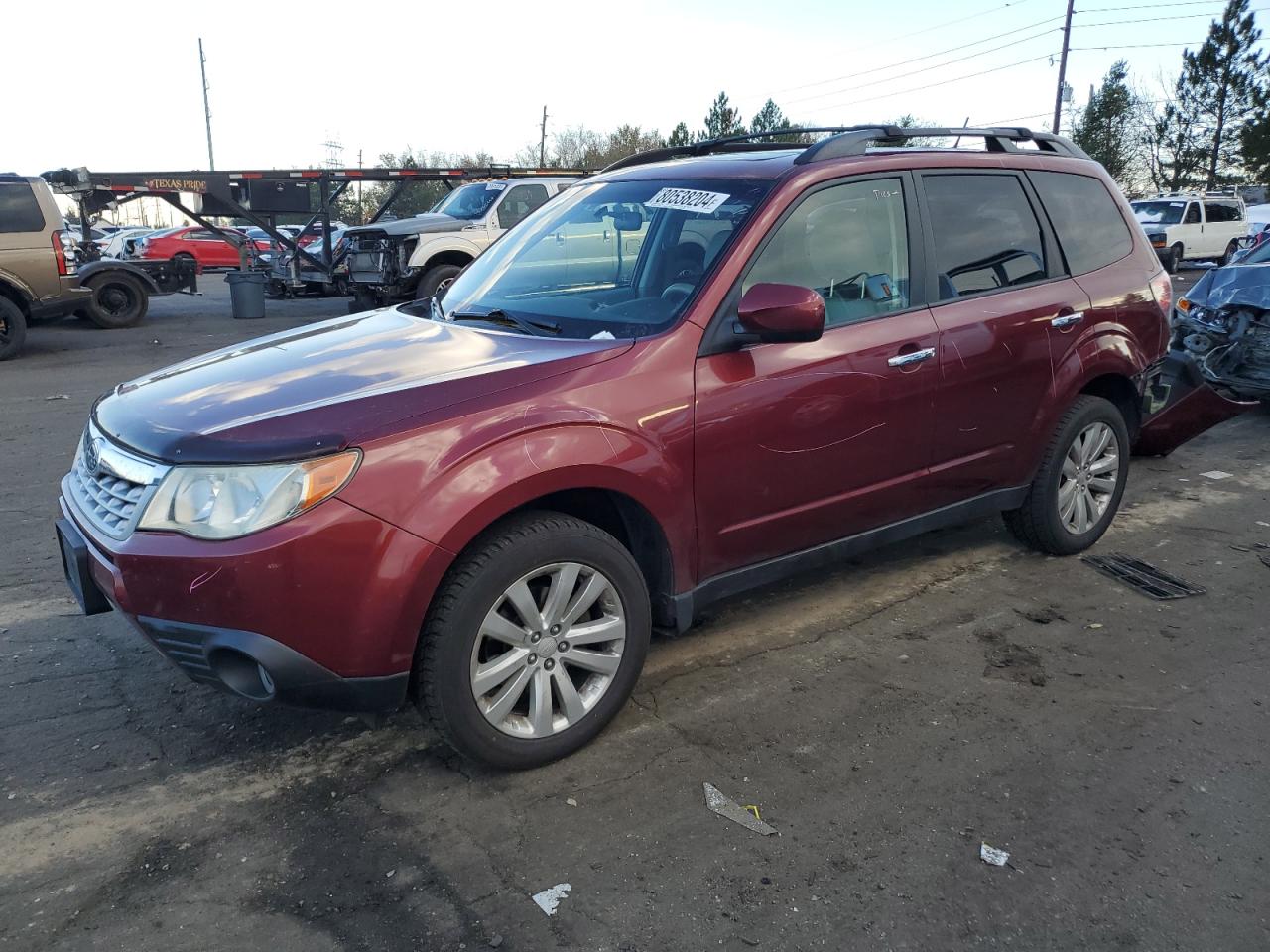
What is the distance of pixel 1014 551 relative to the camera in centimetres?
507

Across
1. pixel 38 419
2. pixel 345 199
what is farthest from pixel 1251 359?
pixel 345 199

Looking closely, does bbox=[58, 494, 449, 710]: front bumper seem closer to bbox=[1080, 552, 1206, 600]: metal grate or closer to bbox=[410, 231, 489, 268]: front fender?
bbox=[1080, 552, 1206, 600]: metal grate

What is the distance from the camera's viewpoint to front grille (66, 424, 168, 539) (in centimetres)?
278

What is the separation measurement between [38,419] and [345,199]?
141 ft

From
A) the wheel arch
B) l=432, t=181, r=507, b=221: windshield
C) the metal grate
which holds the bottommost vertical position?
the metal grate

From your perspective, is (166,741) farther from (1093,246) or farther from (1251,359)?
(1251,359)

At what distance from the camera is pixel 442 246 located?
14.2m

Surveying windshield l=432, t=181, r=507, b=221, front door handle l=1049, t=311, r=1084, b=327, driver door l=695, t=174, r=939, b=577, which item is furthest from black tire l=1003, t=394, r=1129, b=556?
windshield l=432, t=181, r=507, b=221

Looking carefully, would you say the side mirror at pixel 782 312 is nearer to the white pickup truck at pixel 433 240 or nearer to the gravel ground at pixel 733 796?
the gravel ground at pixel 733 796

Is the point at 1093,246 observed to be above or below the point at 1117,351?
above

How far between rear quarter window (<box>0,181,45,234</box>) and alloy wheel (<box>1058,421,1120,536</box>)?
1206 cm

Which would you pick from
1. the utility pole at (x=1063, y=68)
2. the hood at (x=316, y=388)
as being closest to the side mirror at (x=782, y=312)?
the hood at (x=316, y=388)

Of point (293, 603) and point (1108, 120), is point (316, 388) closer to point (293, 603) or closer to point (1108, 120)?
point (293, 603)

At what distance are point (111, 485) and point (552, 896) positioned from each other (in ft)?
5.79
